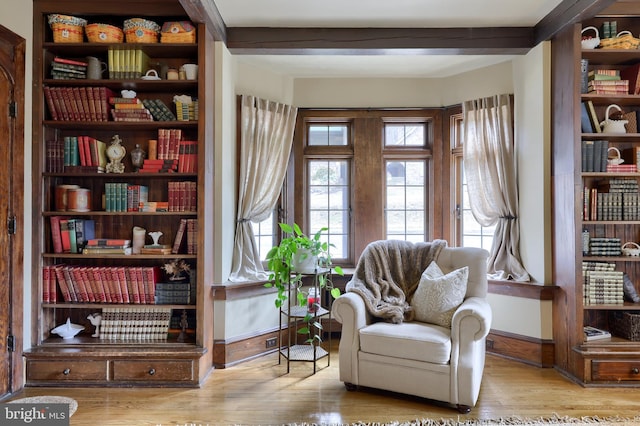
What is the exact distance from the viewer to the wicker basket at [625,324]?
3.03 metres

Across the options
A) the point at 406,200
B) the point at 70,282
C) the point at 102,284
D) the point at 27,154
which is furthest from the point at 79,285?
the point at 406,200

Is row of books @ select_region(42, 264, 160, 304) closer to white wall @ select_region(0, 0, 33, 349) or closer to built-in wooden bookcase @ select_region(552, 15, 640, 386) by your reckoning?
white wall @ select_region(0, 0, 33, 349)

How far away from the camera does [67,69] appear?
9.87 feet

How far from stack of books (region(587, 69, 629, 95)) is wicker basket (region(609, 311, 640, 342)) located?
172 cm

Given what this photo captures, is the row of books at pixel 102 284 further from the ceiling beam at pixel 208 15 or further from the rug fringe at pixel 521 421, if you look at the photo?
the ceiling beam at pixel 208 15

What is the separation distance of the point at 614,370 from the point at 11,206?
174 inches

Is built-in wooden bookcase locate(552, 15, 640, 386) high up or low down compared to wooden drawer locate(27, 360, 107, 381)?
up

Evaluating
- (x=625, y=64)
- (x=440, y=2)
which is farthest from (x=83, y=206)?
(x=625, y=64)

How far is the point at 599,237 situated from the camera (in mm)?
3227

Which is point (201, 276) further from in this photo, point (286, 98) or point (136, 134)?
point (286, 98)

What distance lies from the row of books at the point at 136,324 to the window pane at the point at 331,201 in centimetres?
174

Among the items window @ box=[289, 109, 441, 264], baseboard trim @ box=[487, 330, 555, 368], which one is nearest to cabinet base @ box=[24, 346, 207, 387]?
window @ box=[289, 109, 441, 264]

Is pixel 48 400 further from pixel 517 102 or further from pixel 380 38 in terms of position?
pixel 517 102

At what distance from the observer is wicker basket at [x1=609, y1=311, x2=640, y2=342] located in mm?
3025
